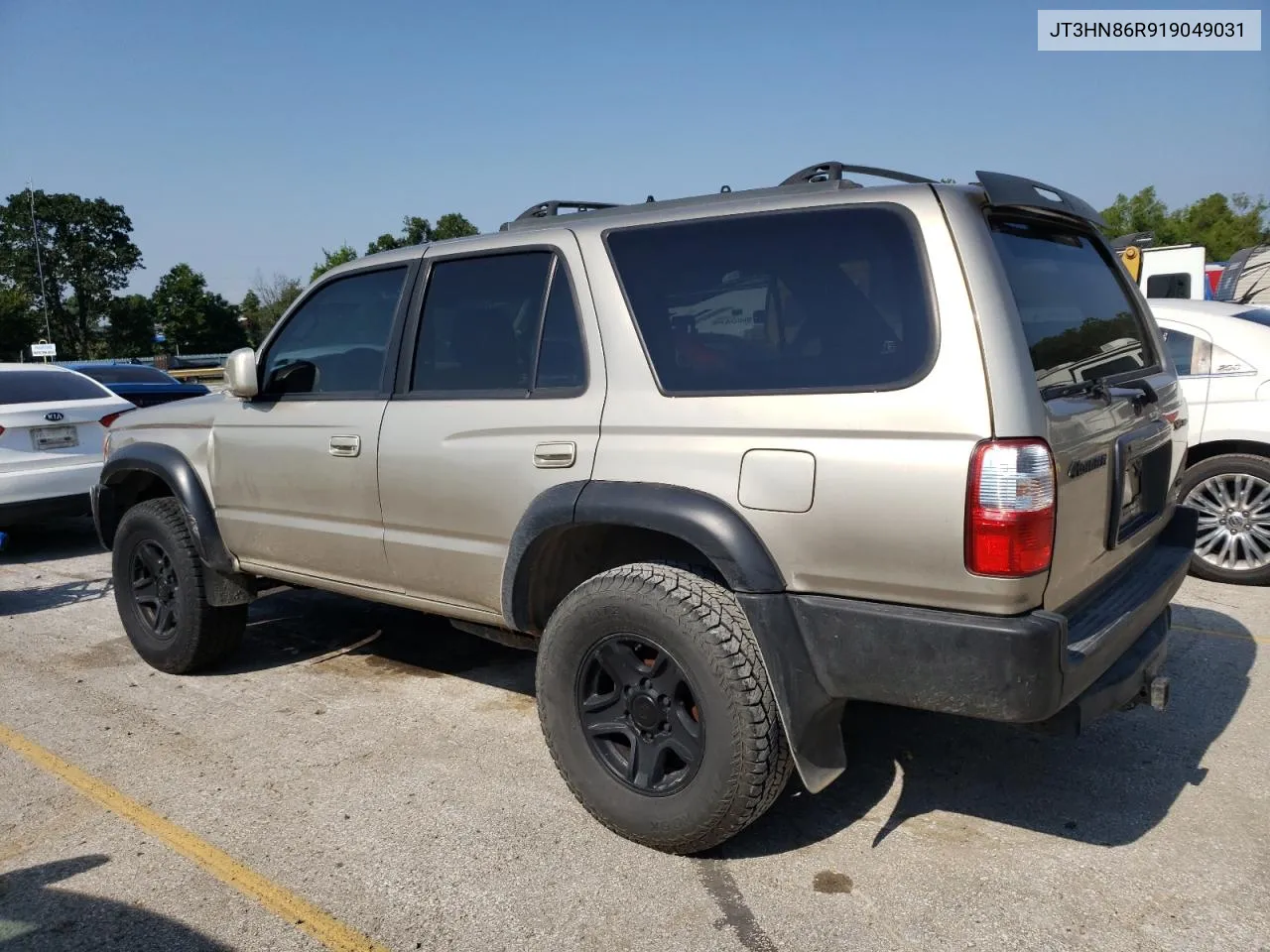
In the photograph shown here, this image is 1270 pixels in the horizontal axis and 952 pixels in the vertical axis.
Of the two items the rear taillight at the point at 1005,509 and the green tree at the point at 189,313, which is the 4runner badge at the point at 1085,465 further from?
the green tree at the point at 189,313

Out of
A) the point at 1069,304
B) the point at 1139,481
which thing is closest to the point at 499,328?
the point at 1069,304

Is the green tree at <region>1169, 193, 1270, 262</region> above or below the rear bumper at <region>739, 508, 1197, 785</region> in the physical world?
above

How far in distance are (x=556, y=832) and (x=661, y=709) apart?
0.63 metres

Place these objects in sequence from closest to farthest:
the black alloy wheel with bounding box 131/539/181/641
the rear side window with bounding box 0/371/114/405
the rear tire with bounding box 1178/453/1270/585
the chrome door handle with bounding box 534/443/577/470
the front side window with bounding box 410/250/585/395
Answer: the chrome door handle with bounding box 534/443/577/470 → the front side window with bounding box 410/250/585/395 → the black alloy wheel with bounding box 131/539/181/641 → the rear tire with bounding box 1178/453/1270/585 → the rear side window with bounding box 0/371/114/405

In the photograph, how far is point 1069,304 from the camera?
2988 mm

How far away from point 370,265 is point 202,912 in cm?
250

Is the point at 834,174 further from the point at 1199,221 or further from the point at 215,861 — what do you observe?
the point at 1199,221

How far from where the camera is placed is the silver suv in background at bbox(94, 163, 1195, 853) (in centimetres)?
243

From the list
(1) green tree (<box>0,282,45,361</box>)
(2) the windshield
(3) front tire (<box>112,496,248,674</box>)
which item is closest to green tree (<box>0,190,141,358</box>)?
(1) green tree (<box>0,282,45,361</box>)

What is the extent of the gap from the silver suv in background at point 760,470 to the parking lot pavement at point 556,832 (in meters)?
0.33

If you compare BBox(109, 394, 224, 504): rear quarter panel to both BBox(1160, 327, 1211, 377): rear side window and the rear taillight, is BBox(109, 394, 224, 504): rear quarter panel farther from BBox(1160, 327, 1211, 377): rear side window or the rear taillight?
BBox(1160, 327, 1211, 377): rear side window

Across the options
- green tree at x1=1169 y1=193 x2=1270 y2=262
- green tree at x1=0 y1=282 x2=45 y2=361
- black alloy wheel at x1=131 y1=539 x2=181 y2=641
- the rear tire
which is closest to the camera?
black alloy wheel at x1=131 y1=539 x2=181 y2=641

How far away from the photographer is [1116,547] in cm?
292

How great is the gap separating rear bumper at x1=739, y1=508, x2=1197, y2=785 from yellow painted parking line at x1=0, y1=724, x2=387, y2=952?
1.35 meters
